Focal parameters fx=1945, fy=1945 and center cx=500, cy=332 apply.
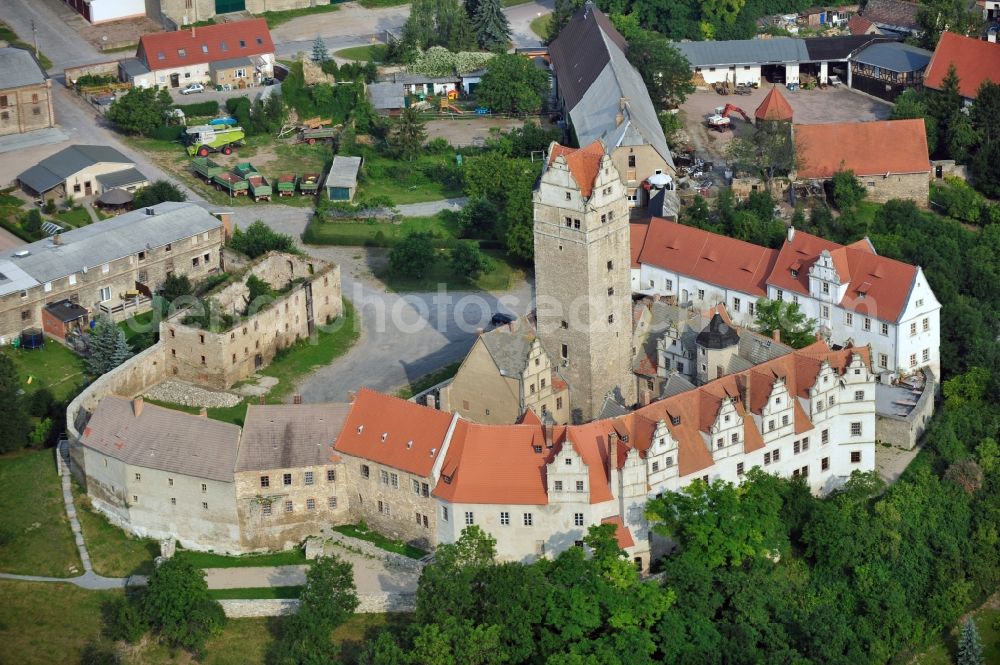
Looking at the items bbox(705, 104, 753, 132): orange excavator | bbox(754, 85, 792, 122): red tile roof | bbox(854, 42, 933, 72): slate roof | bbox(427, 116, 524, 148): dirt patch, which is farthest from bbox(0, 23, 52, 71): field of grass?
bbox(854, 42, 933, 72): slate roof

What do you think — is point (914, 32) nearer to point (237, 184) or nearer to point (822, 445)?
point (237, 184)

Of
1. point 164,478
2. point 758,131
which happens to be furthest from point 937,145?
point 164,478

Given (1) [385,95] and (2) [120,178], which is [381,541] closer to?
(2) [120,178]

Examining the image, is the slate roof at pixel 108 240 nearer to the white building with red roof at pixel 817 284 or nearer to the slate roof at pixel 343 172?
the slate roof at pixel 343 172

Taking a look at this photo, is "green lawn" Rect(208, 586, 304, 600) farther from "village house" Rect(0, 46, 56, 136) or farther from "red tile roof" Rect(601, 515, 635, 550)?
"village house" Rect(0, 46, 56, 136)

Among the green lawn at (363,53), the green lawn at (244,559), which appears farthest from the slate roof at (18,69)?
the green lawn at (244,559)
